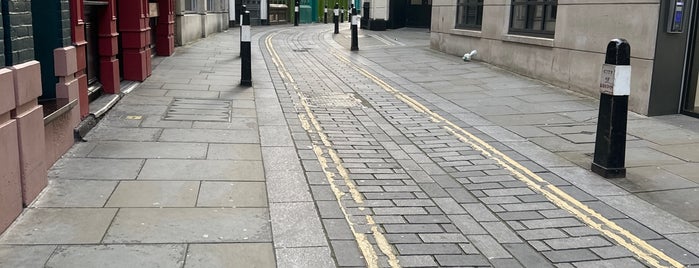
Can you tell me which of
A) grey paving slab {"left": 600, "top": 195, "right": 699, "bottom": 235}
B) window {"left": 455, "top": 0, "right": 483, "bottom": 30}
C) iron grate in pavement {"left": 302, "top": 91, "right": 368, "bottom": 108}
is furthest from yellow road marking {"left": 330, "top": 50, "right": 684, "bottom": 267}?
window {"left": 455, "top": 0, "right": 483, "bottom": 30}

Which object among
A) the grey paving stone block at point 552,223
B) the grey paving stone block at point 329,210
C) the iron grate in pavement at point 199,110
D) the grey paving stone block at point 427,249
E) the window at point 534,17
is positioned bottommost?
the grey paving stone block at point 427,249

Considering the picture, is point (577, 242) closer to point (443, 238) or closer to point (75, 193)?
point (443, 238)

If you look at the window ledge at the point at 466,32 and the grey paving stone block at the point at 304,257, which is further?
the window ledge at the point at 466,32

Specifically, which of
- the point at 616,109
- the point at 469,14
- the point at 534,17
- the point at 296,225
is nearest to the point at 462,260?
the point at 296,225

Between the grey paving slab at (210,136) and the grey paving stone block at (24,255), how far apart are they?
3.02 m

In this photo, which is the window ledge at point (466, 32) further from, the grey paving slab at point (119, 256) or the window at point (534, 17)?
the grey paving slab at point (119, 256)

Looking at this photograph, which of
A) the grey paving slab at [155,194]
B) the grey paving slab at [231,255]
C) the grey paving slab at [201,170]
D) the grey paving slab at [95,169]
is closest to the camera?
the grey paving slab at [231,255]

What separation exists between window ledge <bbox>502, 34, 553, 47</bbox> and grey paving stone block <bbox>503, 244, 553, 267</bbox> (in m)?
7.72

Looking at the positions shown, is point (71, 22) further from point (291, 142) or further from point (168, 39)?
point (168, 39)

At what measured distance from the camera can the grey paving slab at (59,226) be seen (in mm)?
4141

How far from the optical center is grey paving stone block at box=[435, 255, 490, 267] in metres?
4.02

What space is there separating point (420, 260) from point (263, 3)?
29.7 meters

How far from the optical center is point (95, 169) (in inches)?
226

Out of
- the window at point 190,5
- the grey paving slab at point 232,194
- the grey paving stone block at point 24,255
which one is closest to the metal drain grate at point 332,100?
the grey paving slab at point 232,194
